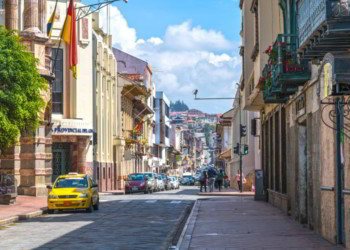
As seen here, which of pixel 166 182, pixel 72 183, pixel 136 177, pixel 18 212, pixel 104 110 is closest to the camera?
pixel 18 212

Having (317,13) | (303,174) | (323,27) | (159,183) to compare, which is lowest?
(159,183)

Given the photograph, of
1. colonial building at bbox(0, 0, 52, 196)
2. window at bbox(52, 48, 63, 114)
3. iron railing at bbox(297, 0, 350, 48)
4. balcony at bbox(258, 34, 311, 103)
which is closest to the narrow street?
balcony at bbox(258, 34, 311, 103)

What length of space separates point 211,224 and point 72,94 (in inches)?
1399

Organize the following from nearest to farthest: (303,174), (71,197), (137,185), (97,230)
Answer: (97,230), (303,174), (71,197), (137,185)

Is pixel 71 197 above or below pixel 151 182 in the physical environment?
below

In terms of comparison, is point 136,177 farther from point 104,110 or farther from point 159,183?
point 104,110

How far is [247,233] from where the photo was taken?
1984cm

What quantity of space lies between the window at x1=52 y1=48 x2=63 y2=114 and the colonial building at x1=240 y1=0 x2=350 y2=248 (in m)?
24.5

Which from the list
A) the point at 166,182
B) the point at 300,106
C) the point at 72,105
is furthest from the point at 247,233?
the point at 166,182

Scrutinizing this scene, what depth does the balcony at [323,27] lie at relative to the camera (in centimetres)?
1295

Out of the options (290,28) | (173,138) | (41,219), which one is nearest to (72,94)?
(41,219)

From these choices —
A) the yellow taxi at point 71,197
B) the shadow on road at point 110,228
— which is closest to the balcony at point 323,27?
the shadow on road at point 110,228

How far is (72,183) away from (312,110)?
14321 mm

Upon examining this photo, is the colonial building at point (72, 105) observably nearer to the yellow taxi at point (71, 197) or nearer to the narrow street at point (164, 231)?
the yellow taxi at point (71, 197)
